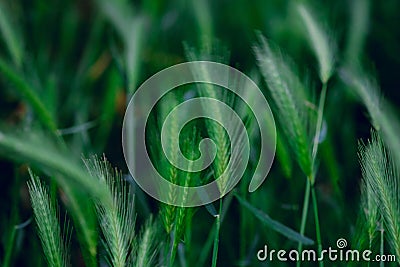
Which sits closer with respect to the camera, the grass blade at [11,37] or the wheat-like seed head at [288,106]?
the wheat-like seed head at [288,106]

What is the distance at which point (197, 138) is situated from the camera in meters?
0.64

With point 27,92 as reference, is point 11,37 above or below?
above

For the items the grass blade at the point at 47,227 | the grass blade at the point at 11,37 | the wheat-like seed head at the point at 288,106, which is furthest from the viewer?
the grass blade at the point at 11,37

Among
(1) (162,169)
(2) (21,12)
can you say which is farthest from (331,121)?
(2) (21,12)

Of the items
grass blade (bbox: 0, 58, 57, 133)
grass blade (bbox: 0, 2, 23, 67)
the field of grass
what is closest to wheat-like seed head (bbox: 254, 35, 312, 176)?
the field of grass

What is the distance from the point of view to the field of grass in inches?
24.3

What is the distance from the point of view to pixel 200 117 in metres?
0.73

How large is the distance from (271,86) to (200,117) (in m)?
0.08

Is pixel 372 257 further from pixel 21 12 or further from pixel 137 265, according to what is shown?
pixel 21 12

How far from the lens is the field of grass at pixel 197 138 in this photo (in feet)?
2.02

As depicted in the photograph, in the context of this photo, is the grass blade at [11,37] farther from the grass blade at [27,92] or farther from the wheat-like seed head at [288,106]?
the wheat-like seed head at [288,106]

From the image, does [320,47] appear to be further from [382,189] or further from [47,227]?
[47,227]

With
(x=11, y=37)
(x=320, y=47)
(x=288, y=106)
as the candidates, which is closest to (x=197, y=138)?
(x=288, y=106)

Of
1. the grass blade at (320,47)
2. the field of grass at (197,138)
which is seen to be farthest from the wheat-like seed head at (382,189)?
the grass blade at (320,47)
